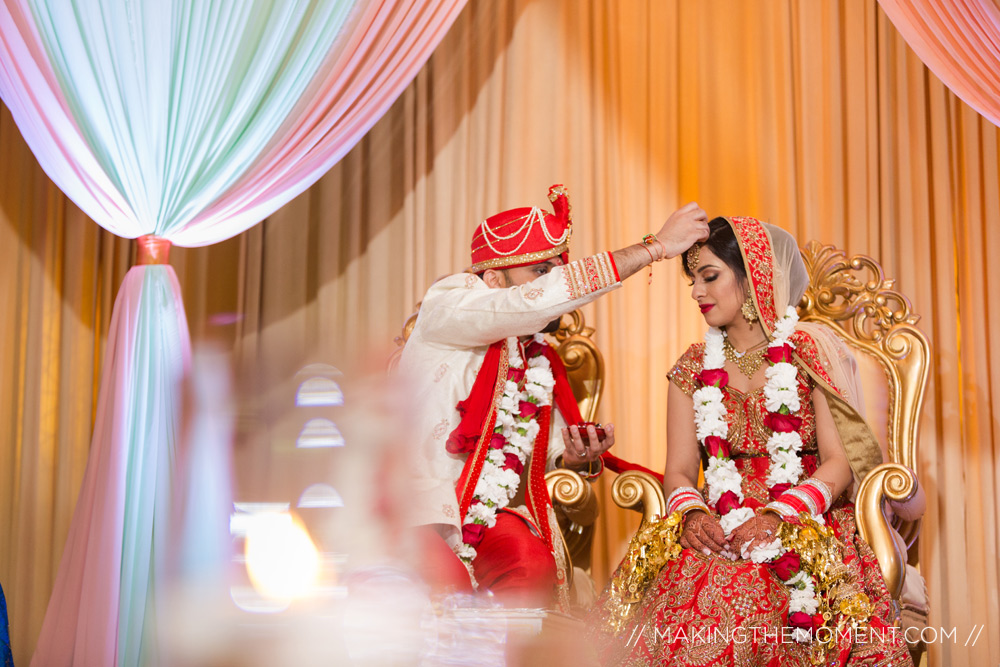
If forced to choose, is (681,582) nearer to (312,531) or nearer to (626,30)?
(312,531)

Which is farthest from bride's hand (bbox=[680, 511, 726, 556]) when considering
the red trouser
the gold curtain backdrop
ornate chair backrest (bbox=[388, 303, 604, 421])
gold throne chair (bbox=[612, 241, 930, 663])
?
the gold curtain backdrop

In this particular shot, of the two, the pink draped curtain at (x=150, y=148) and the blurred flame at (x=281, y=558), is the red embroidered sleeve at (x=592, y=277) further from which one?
the pink draped curtain at (x=150, y=148)

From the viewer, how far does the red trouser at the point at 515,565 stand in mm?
2752

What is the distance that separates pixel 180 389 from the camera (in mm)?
3238

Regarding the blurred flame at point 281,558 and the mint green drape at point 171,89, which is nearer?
the blurred flame at point 281,558

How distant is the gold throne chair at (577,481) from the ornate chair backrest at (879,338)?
2.67 feet

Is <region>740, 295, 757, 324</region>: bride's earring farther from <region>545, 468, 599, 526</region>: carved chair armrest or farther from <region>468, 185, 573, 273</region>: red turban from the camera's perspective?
<region>545, 468, 599, 526</region>: carved chair armrest

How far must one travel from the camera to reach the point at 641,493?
120 inches

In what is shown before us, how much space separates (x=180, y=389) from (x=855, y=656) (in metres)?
2.23

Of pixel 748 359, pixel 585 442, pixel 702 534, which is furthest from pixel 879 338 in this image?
pixel 702 534

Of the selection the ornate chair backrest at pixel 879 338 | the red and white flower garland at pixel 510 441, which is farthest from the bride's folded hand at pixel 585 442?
the ornate chair backrest at pixel 879 338

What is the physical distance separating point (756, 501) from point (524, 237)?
108 cm

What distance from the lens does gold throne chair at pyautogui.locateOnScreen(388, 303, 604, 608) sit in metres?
3.21

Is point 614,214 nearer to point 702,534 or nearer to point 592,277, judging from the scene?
point 592,277
